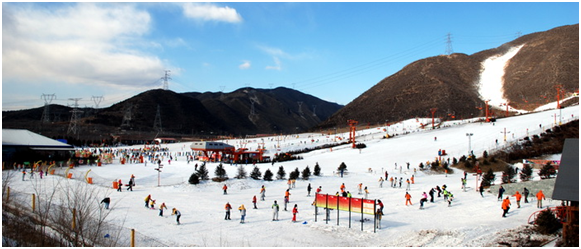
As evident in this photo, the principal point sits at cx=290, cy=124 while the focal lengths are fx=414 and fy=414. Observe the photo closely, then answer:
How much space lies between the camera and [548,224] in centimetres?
1377

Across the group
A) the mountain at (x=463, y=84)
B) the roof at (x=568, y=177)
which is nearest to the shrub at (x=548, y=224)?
the roof at (x=568, y=177)

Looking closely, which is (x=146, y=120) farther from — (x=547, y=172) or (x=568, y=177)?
(x=568, y=177)

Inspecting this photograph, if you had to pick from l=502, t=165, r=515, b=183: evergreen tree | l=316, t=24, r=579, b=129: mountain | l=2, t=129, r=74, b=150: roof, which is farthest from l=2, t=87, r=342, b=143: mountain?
l=502, t=165, r=515, b=183: evergreen tree

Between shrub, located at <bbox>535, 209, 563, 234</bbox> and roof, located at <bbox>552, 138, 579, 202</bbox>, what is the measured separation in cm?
205

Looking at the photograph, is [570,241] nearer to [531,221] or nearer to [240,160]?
[531,221]

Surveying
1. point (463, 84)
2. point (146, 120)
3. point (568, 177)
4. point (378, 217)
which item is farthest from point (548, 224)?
point (463, 84)

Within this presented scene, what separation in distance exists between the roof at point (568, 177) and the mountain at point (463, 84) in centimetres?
10330

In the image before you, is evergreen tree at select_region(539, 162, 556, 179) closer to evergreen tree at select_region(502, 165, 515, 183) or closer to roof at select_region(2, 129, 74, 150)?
evergreen tree at select_region(502, 165, 515, 183)

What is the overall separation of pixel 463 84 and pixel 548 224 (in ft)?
505

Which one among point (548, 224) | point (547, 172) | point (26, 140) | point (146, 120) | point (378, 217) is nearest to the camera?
point (548, 224)

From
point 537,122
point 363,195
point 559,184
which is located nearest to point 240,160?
point 363,195

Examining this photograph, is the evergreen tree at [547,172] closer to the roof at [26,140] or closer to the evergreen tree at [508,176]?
the evergreen tree at [508,176]

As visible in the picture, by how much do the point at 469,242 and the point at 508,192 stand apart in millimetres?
10417

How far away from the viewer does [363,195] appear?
982 inches
